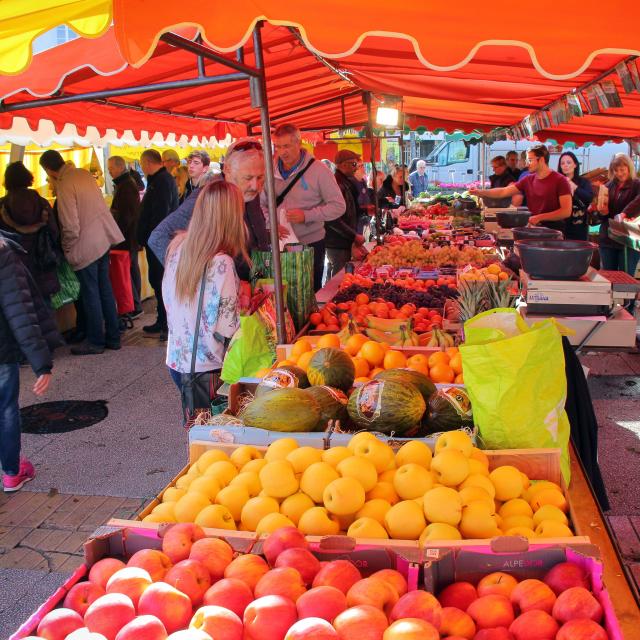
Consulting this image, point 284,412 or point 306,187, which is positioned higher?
point 306,187

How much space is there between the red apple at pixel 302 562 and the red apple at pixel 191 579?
0.60ft

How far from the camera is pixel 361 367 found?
3.31 meters

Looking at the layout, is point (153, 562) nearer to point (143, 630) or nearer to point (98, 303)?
point (143, 630)

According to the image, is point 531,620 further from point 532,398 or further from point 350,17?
point 350,17

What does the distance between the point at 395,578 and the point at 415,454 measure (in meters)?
0.63

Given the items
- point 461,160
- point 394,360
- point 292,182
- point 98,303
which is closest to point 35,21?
point 394,360

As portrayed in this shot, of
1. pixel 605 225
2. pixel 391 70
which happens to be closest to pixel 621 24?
pixel 391 70

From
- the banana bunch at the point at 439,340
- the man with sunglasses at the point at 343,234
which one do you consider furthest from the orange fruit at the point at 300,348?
the man with sunglasses at the point at 343,234

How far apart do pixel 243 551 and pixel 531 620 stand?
2.45 feet

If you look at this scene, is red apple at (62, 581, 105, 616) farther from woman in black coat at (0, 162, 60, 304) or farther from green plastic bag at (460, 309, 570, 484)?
woman in black coat at (0, 162, 60, 304)

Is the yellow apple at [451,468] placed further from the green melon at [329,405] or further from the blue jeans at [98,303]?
the blue jeans at [98,303]

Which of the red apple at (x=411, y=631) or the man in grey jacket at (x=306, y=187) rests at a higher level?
the man in grey jacket at (x=306, y=187)

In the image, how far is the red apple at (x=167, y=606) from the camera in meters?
1.50

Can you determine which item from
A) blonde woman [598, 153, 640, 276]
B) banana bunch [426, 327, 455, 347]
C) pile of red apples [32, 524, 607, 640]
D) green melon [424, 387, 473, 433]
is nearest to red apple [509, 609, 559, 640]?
pile of red apples [32, 524, 607, 640]
